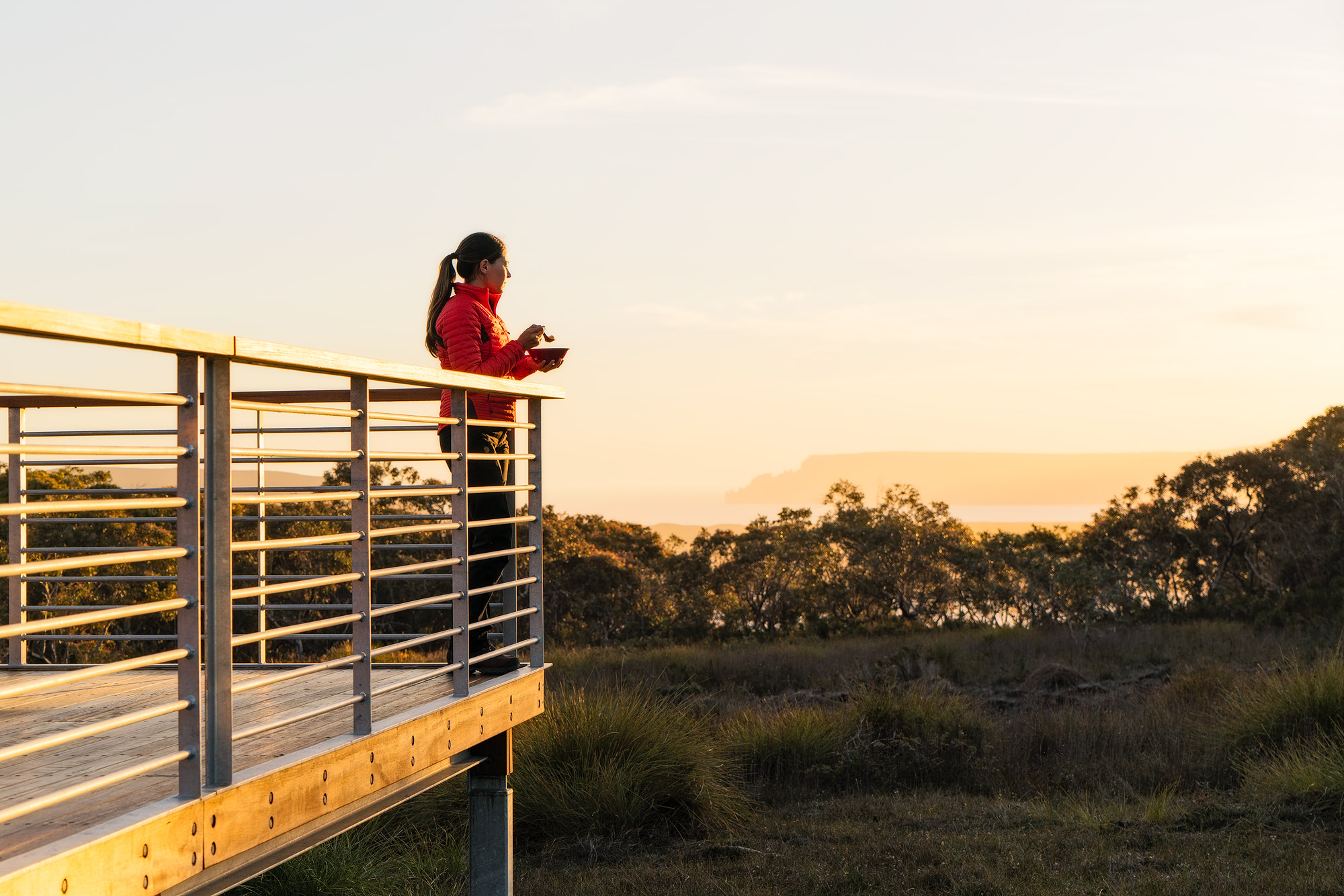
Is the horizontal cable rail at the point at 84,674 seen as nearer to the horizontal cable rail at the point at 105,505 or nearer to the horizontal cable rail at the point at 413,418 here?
the horizontal cable rail at the point at 105,505

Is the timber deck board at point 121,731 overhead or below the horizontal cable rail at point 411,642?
below

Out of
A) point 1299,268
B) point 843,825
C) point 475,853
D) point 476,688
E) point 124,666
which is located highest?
point 1299,268

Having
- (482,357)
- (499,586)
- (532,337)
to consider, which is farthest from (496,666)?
(532,337)

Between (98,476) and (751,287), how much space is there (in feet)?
A: 42.8

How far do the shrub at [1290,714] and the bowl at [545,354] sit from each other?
25.0 feet

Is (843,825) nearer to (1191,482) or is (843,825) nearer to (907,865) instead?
(907,865)

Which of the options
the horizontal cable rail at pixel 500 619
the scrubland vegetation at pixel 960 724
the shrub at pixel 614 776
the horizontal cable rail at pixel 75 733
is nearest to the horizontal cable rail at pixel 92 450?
the horizontal cable rail at pixel 75 733

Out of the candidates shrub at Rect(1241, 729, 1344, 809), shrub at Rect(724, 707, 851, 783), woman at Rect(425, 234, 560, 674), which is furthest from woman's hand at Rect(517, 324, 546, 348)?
shrub at Rect(1241, 729, 1344, 809)

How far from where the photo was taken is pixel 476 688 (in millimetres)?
4594

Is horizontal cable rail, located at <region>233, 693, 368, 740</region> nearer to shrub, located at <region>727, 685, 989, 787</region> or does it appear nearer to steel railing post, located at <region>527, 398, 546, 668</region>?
steel railing post, located at <region>527, 398, 546, 668</region>

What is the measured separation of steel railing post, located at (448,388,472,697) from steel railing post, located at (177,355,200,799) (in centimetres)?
155

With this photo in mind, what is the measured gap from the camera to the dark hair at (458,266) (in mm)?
4945

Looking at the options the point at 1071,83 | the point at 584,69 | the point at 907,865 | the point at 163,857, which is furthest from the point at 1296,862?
the point at 1071,83

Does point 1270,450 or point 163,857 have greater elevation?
point 1270,450
